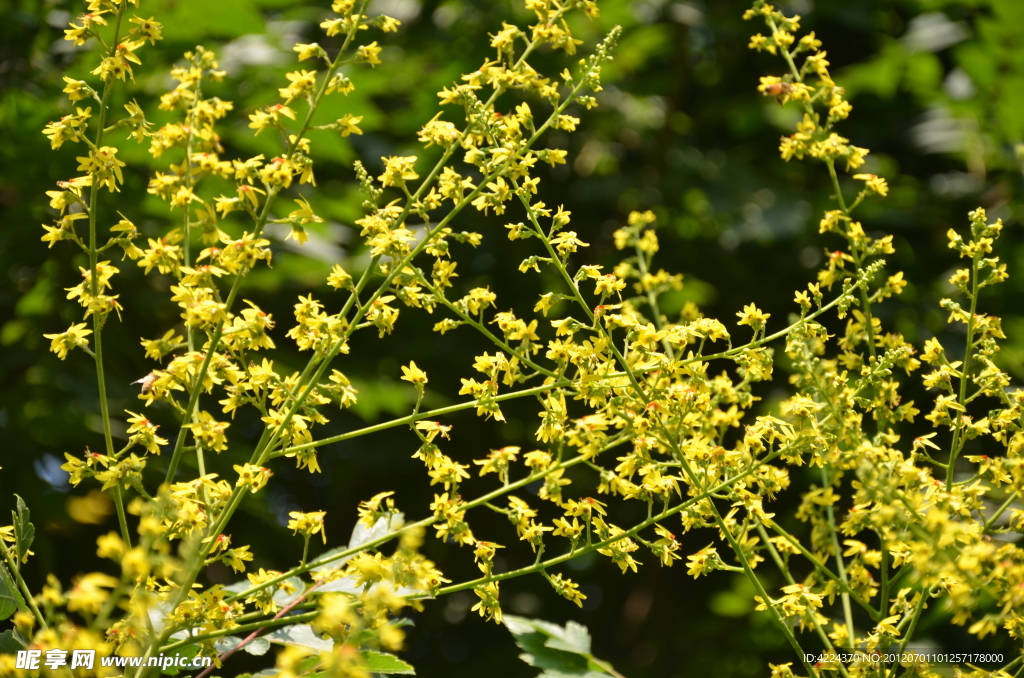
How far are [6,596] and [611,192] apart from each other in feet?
13.4

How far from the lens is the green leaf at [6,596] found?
1.89m

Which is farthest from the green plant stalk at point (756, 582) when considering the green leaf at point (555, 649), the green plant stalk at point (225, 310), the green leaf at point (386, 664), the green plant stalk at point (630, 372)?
the green plant stalk at point (225, 310)

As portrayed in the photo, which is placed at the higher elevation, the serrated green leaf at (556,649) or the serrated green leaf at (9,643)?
the serrated green leaf at (9,643)

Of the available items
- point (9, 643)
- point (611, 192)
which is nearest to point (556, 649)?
point (9, 643)

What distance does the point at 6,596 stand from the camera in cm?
196

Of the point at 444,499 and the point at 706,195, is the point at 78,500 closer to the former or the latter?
the point at 444,499

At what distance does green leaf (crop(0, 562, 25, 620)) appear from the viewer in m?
1.89

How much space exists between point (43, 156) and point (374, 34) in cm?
288

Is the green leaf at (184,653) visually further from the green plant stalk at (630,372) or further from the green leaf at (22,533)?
the green plant stalk at (630,372)

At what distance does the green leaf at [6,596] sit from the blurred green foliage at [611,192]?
1850mm

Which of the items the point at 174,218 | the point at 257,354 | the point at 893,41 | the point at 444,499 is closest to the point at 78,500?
the point at 257,354

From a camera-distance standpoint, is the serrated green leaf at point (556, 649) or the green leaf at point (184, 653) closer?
the green leaf at point (184, 653)

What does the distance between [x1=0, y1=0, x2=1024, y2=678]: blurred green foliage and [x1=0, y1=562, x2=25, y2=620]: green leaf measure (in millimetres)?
1850

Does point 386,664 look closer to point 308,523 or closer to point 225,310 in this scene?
point 308,523
